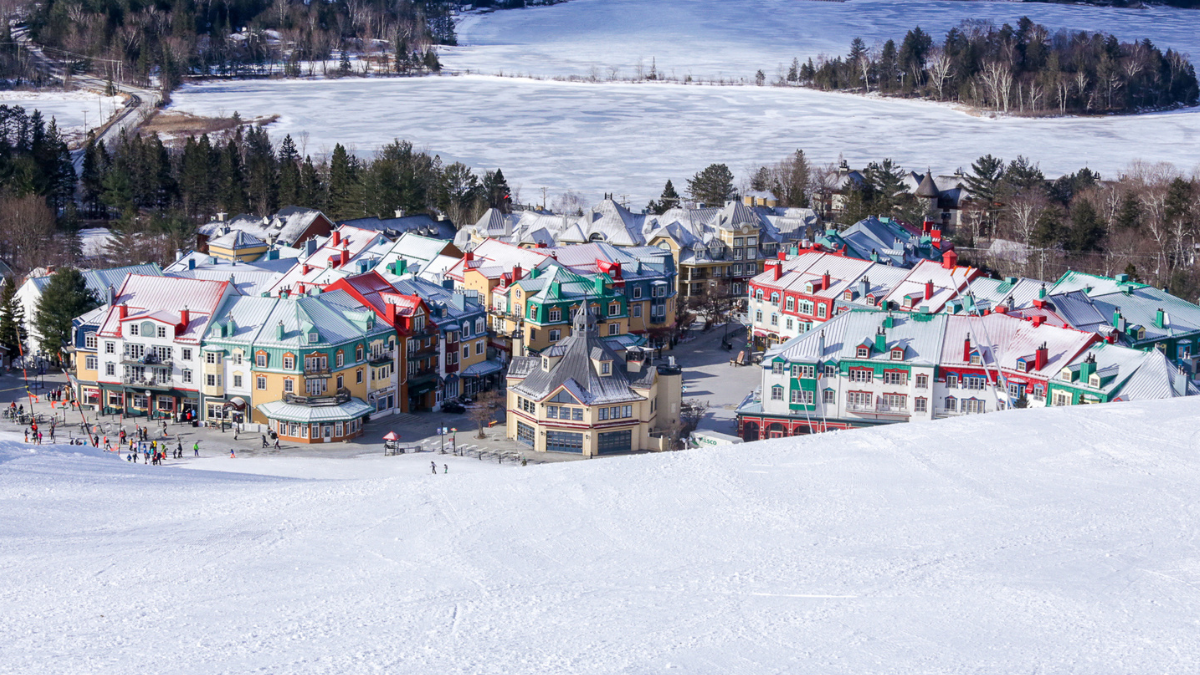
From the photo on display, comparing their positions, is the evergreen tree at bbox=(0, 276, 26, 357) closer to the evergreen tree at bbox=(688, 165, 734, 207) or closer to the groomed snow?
the groomed snow

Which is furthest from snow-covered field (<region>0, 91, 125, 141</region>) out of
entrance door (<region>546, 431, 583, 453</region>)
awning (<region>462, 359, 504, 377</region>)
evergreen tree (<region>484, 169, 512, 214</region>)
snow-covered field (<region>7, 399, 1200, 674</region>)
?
snow-covered field (<region>7, 399, 1200, 674</region>)

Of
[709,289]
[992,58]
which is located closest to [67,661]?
[709,289]

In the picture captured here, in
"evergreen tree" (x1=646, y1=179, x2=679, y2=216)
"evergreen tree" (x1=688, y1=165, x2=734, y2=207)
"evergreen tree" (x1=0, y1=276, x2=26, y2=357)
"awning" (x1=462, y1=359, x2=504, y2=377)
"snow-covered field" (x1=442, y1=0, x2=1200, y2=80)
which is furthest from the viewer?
"snow-covered field" (x1=442, y1=0, x2=1200, y2=80)

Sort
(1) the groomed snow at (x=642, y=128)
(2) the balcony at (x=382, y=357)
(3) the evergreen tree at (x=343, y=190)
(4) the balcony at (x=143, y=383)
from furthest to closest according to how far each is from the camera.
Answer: (1) the groomed snow at (x=642, y=128)
(3) the evergreen tree at (x=343, y=190)
(4) the balcony at (x=143, y=383)
(2) the balcony at (x=382, y=357)

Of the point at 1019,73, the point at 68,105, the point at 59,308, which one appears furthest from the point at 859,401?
the point at 1019,73

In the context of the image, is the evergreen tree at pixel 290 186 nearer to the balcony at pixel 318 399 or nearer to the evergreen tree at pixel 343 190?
the evergreen tree at pixel 343 190

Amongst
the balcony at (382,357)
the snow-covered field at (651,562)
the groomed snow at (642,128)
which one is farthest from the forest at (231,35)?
the snow-covered field at (651,562)
